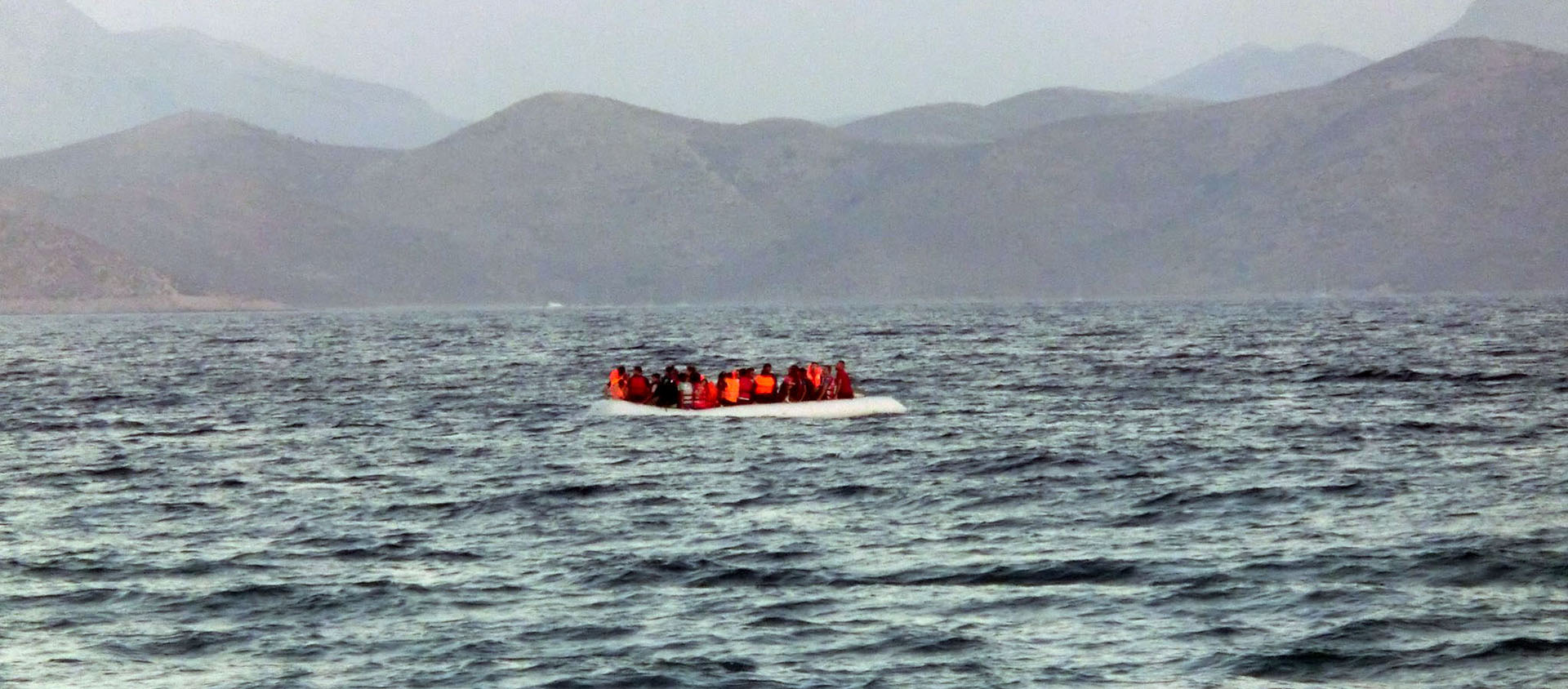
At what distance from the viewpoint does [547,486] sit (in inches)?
1409

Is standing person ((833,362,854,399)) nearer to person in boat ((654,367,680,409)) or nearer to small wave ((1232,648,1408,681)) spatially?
person in boat ((654,367,680,409))

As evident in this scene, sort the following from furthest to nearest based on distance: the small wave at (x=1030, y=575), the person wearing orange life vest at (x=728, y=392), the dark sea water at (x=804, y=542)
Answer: the person wearing orange life vest at (x=728, y=392), the small wave at (x=1030, y=575), the dark sea water at (x=804, y=542)

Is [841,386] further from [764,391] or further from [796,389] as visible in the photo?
[764,391]

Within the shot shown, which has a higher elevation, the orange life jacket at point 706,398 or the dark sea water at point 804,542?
the orange life jacket at point 706,398

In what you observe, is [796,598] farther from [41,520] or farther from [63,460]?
[63,460]

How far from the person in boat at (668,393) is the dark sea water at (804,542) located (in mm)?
601

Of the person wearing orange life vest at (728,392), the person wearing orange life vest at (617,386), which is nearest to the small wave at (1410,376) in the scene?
the person wearing orange life vest at (728,392)

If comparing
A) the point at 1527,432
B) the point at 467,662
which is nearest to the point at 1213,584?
the point at 467,662

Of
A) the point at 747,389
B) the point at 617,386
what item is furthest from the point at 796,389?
the point at 617,386

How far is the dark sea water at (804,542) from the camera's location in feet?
69.6

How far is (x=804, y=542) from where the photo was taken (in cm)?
2861

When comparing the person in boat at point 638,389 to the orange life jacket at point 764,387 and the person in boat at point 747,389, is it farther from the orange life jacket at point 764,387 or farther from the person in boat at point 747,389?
the orange life jacket at point 764,387

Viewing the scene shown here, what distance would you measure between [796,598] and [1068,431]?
22.6 m

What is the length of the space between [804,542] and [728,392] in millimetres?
22437
